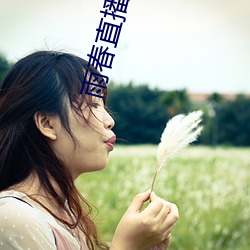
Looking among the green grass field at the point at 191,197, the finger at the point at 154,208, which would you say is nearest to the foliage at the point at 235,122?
the green grass field at the point at 191,197

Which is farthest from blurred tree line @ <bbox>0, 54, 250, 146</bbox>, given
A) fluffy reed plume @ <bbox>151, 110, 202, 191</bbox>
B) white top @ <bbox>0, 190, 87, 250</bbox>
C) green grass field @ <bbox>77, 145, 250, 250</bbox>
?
white top @ <bbox>0, 190, 87, 250</bbox>

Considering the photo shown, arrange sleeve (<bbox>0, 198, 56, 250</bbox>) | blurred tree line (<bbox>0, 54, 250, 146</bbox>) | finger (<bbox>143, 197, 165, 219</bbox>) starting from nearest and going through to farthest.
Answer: sleeve (<bbox>0, 198, 56, 250</bbox>) < finger (<bbox>143, 197, 165, 219</bbox>) < blurred tree line (<bbox>0, 54, 250, 146</bbox>)

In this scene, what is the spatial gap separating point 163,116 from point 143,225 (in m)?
12.1

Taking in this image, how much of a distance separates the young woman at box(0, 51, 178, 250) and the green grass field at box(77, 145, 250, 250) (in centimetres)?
203

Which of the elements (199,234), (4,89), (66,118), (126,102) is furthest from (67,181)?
(126,102)

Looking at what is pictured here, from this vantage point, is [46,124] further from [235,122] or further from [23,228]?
[235,122]

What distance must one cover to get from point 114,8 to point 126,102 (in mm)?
11040

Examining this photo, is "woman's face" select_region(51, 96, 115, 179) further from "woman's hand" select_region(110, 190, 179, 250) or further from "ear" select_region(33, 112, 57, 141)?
"woman's hand" select_region(110, 190, 179, 250)

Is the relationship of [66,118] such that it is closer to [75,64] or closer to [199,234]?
[75,64]

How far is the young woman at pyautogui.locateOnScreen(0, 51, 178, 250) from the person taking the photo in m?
1.09

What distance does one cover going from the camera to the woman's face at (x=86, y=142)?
1131 millimetres

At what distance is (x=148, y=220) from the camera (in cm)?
109

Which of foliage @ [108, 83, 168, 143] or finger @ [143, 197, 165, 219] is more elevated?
finger @ [143, 197, 165, 219]

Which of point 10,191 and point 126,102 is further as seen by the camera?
point 126,102
